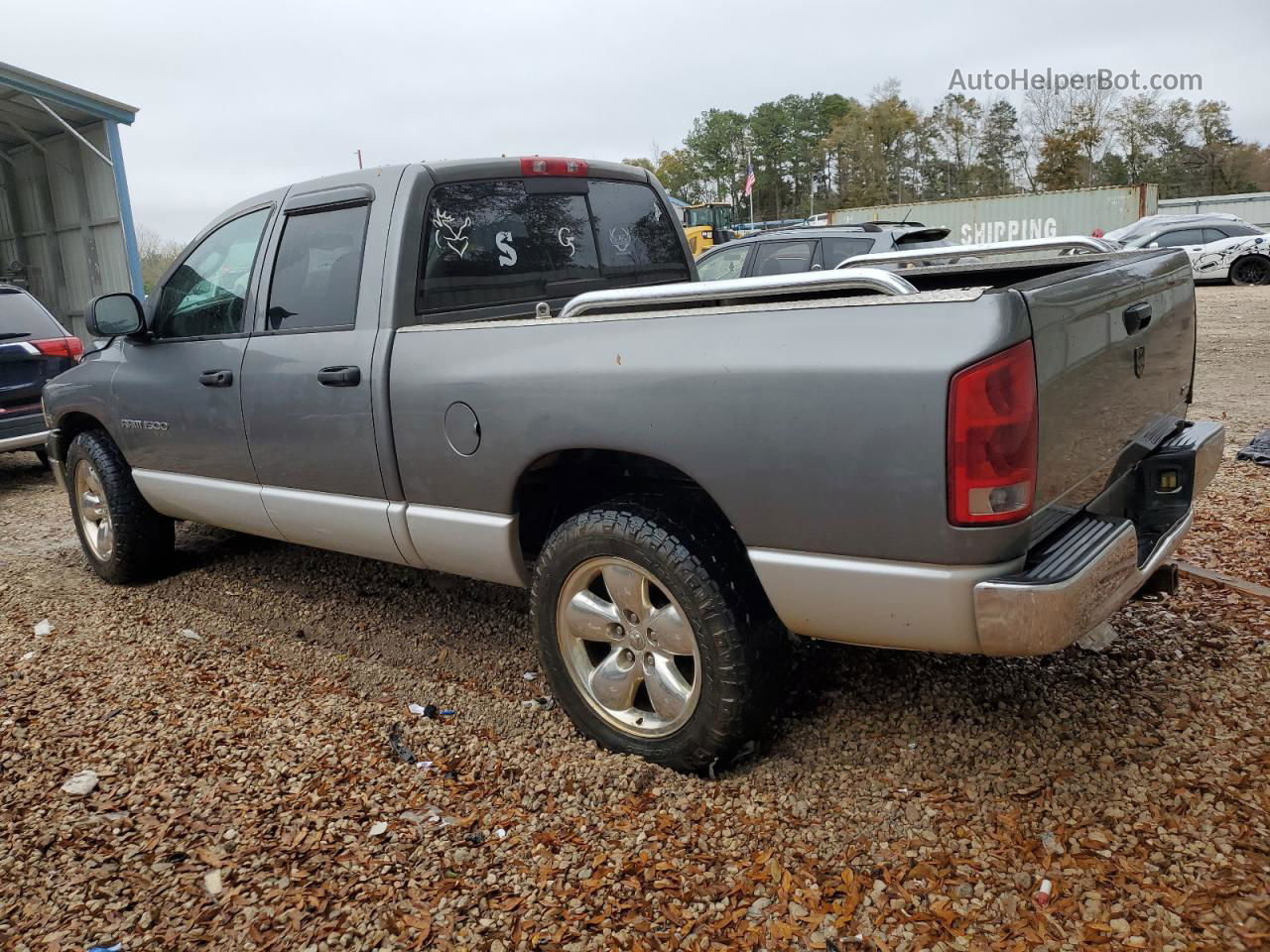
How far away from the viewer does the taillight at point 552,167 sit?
12.6ft

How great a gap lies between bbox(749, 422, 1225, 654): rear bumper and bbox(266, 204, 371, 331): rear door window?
1992mm

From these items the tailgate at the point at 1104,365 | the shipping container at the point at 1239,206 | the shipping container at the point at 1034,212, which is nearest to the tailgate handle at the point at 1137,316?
the tailgate at the point at 1104,365

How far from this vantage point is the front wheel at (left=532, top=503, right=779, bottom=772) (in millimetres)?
2627

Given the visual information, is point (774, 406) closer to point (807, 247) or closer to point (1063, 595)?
point (1063, 595)

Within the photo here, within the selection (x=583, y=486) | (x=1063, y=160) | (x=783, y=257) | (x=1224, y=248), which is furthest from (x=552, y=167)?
(x=1063, y=160)

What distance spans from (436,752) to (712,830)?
101 cm

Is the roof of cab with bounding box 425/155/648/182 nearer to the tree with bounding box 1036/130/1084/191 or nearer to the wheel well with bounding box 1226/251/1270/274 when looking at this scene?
the wheel well with bounding box 1226/251/1270/274

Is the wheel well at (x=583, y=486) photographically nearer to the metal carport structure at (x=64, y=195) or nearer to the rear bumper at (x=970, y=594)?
the rear bumper at (x=970, y=594)

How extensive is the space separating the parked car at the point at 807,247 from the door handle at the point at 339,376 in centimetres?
709

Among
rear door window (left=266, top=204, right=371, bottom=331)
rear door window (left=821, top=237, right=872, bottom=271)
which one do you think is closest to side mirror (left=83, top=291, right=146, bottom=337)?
rear door window (left=266, top=204, right=371, bottom=331)

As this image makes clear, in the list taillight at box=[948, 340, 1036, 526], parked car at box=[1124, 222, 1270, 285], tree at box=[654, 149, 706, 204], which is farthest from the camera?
tree at box=[654, 149, 706, 204]

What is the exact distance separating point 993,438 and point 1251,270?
20557 mm

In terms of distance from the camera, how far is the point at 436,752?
10.3 feet

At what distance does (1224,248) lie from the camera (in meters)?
18.8
